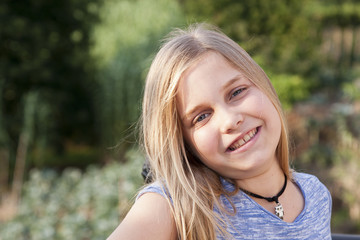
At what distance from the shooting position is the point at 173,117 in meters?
1.11

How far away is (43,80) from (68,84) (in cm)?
57

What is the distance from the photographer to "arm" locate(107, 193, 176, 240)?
950mm

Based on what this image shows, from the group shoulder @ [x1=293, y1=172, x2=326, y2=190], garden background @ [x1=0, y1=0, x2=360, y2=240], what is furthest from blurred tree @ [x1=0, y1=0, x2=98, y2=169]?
shoulder @ [x1=293, y1=172, x2=326, y2=190]

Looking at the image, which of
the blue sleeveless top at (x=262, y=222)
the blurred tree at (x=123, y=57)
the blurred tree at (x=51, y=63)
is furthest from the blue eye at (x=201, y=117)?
the blurred tree at (x=51, y=63)

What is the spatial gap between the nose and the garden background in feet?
9.23

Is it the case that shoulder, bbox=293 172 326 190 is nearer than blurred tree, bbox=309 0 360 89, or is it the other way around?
shoulder, bbox=293 172 326 190

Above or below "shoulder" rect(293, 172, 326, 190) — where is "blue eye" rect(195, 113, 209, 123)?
above

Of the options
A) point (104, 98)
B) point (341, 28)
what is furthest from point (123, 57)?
point (341, 28)

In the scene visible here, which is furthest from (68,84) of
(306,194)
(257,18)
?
(306,194)

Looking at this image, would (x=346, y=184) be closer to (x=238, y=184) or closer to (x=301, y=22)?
(x=238, y=184)

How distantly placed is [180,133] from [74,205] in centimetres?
363

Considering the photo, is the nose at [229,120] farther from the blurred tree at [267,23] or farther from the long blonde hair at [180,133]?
the blurred tree at [267,23]

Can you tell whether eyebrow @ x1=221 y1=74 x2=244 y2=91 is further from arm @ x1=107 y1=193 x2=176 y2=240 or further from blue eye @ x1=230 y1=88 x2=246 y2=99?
arm @ x1=107 y1=193 x2=176 y2=240

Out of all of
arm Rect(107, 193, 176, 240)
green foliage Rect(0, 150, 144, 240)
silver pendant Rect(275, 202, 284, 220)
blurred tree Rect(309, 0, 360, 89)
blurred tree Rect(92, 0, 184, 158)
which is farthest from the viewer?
blurred tree Rect(309, 0, 360, 89)
